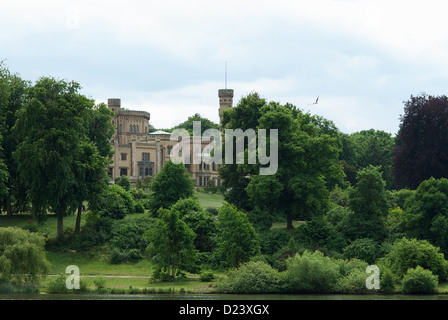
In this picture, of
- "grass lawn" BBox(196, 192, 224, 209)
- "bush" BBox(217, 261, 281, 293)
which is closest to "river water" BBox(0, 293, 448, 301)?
"bush" BBox(217, 261, 281, 293)

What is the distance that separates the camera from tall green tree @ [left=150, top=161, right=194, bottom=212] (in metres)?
56.8

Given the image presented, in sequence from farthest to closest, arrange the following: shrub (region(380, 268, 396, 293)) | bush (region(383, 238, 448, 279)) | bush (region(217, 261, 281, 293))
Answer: bush (region(383, 238, 448, 279)) → bush (region(217, 261, 281, 293)) → shrub (region(380, 268, 396, 293))

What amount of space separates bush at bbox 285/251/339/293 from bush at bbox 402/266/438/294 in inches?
150

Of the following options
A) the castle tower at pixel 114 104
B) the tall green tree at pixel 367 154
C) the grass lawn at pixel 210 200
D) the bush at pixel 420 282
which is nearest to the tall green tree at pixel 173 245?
the bush at pixel 420 282

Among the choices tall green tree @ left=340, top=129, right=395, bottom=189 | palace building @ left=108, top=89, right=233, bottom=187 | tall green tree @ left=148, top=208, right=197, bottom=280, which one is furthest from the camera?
palace building @ left=108, top=89, right=233, bottom=187

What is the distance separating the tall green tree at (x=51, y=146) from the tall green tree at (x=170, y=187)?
7.71m

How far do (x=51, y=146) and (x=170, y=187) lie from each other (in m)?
10.9

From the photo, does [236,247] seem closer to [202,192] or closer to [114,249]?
[114,249]

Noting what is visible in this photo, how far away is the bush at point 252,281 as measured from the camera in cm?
4019

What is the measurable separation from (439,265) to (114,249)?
20.5 m

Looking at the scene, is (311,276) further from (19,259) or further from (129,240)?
(19,259)

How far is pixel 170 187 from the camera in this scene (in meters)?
57.3

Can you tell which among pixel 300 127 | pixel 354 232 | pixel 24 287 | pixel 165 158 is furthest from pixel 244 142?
pixel 165 158

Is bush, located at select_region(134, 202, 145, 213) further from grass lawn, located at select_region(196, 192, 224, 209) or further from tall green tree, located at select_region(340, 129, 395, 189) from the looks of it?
tall green tree, located at select_region(340, 129, 395, 189)
